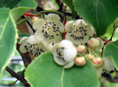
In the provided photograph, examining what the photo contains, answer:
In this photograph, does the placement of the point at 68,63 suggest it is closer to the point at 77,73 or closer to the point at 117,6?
the point at 77,73

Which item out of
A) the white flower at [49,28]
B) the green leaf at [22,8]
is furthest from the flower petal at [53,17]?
the green leaf at [22,8]

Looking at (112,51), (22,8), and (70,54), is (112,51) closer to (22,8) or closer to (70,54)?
(70,54)

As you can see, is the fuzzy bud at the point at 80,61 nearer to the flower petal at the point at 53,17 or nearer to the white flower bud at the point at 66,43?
the white flower bud at the point at 66,43

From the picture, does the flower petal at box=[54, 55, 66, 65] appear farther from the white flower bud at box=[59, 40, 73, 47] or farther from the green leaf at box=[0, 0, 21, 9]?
the green leaf at box=[0, 0, 21, 9]

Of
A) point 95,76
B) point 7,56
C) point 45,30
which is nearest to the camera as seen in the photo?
point 7,56

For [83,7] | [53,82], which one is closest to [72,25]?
[83,7]

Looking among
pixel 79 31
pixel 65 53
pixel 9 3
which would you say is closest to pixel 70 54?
pixel 65 53

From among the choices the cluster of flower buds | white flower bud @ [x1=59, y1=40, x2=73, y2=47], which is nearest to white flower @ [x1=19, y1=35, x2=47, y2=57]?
the cluster of flower buds
